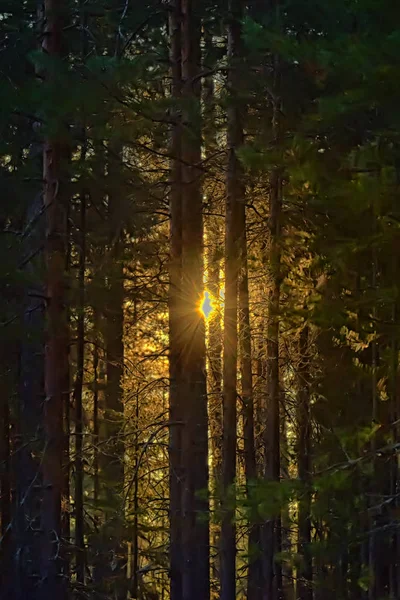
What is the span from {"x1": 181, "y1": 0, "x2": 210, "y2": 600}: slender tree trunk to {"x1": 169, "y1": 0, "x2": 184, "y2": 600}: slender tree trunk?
0.09m

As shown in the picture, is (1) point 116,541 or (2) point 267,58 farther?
(1) point 116,541

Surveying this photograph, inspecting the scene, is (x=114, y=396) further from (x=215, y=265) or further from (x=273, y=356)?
(x=273, y=356)

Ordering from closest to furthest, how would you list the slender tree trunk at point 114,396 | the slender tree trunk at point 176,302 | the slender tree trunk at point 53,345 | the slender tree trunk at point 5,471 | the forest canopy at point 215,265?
the forest canopy at point 215,265 < the slender tree trunk at point 53,345 < the slender tree trunk at point 176,302 < the slender tree trunk at point 114,396 < the slender tree trunk at point 5,471

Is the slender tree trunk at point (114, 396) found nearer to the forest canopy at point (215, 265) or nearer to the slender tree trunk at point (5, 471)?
the forest canopy at point (215, 265)

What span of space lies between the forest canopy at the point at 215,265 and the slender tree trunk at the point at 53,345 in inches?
1.0

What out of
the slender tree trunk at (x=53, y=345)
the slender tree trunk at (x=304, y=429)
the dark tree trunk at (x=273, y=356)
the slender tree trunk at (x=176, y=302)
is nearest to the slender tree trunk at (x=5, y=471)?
the slender tree trunk at (x=176, y=302)

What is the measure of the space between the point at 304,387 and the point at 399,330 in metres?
5.58

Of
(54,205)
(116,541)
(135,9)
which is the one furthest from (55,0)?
(116,541)

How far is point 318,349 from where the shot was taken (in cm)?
1191

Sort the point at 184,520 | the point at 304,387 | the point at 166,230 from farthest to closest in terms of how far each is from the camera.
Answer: the point at 166,230
the point at 304,387
the point at 184,520

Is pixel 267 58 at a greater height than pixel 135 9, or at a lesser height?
lesser

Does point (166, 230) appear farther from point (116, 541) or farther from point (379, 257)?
point (379, 257)

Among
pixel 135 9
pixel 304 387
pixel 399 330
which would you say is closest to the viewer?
pixel 399 330

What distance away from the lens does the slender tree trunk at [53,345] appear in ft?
27.2
